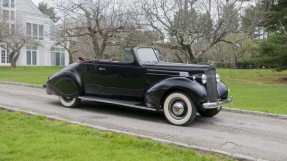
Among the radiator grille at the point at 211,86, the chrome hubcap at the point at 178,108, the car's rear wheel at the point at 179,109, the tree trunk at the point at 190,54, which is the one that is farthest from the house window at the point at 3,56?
the radiator grille at the point at 211,86

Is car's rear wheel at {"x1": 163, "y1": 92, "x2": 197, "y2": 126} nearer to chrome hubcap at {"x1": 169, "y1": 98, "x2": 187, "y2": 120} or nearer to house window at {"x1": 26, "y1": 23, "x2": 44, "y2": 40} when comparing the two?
chrome hubcap at {"x1": 169, "y1": 98, "x2": 187, "y2": 120}

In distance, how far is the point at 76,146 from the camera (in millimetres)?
5078

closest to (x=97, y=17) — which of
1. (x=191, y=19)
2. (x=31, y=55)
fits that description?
(x=191, y=19)

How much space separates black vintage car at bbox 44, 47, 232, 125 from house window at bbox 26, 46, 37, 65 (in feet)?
136

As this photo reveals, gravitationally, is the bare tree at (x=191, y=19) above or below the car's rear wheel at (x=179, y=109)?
above

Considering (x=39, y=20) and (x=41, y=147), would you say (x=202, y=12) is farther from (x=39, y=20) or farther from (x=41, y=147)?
(x=39, y=20)

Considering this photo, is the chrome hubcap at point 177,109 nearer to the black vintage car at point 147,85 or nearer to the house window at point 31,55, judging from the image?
the black vintage car at point 147,85

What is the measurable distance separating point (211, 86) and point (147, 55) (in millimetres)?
1988

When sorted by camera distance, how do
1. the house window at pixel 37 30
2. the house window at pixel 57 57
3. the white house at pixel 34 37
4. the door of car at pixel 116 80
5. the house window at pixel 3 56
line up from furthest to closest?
1. the house window at pixel 57 57
2. the house window at pixel 37 30
3. the house window at pixel 3 56
4. the white house at pixel 34 37
5. the door of car at pixel 116 80

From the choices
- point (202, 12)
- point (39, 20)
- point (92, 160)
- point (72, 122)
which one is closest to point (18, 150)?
point (92, 160)

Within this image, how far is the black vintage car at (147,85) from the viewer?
7316mm

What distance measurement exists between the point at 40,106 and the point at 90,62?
6.31ft

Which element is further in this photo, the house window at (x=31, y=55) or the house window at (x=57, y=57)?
the house window at (x=57, y=57)

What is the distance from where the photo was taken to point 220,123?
7766 millimetres
